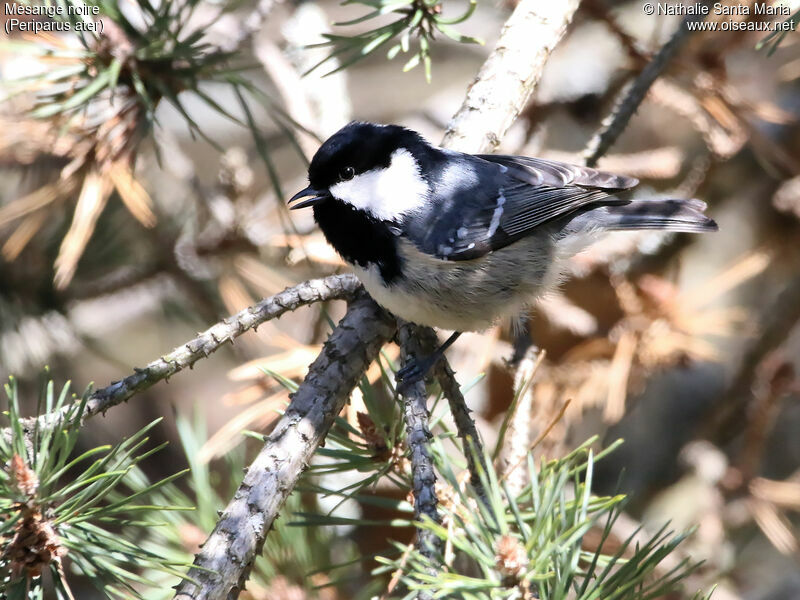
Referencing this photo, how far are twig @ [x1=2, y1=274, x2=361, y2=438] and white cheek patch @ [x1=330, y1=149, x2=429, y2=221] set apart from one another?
0.86 ft

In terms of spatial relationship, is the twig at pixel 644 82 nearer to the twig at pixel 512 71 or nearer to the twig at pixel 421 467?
the twig at pixel 512 71

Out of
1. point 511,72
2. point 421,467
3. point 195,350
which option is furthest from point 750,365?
point 195,350

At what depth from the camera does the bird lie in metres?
1.36

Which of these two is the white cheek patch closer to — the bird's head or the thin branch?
the bird's head

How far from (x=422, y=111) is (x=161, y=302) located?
1.06 m

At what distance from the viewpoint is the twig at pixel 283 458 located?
81cm

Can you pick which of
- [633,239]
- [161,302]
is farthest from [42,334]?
[633,239]

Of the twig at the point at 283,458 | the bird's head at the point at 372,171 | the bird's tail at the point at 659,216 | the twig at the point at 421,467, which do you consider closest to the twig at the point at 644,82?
the bird's tail at the point at 659,216

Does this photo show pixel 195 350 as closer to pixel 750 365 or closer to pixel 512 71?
pixel 512 71

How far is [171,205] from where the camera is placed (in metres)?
2.35

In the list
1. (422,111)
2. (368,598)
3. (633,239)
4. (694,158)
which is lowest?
(368,598)

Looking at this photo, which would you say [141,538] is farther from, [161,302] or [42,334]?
[161,302]

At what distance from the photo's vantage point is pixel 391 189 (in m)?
1.45

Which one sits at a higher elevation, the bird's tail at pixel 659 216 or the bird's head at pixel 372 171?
the bird's head at pixel 372 171
